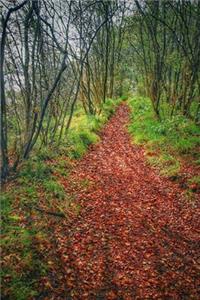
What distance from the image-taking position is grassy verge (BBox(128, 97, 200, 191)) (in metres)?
9.99

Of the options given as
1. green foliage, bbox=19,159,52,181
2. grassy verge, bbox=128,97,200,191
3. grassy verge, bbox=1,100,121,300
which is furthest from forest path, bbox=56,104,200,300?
green foliage, bbox=19,159,52,181

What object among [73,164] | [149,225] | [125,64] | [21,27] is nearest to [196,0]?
[21,27]

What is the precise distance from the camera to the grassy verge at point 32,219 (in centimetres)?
501

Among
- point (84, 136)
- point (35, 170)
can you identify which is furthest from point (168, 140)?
point (35, 170)

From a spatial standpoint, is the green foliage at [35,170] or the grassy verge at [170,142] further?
the grassy verge at [170,142]

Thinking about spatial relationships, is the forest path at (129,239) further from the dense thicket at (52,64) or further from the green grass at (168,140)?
the dense thicket at (52,64)

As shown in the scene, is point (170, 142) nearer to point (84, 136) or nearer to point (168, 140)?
point (168, 140)

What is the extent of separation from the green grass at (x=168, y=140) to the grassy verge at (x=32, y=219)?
2896 mm

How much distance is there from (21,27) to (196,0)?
23.3 feet

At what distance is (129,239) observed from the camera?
21.6 ft

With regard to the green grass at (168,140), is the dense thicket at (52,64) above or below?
above

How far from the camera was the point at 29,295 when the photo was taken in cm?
476

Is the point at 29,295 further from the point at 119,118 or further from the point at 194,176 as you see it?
the point at 119,118

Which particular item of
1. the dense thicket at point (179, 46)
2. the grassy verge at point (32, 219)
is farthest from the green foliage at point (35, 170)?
the dense thicket at point (179, 46)
